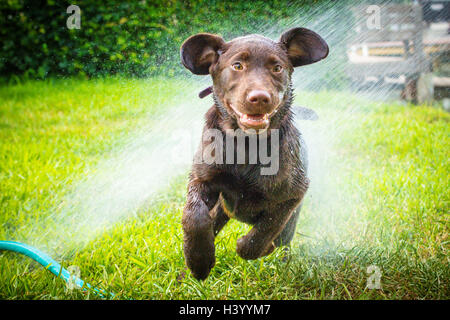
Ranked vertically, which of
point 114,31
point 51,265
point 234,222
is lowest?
point 234,222

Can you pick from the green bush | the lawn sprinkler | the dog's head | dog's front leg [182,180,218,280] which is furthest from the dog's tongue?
the green bush

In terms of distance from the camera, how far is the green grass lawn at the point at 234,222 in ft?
8.18

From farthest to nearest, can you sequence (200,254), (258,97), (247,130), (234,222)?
→ (234,222)
(200,254)
(247,130)
(258,97)

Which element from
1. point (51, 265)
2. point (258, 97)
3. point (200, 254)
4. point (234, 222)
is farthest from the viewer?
point (234, 222)

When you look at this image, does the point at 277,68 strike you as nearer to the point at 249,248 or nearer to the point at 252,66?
the point at 252,66

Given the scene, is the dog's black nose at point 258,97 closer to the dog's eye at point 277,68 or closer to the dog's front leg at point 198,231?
the dog's eye at point 277,68

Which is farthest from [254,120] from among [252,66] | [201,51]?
[201,51]

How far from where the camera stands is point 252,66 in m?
2.18

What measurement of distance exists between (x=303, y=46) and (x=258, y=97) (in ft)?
1.95

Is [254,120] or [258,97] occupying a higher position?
[258,97]

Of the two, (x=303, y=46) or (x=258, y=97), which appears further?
(x=303, y=46)

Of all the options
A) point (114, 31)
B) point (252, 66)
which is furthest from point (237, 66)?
point (114, 31)
